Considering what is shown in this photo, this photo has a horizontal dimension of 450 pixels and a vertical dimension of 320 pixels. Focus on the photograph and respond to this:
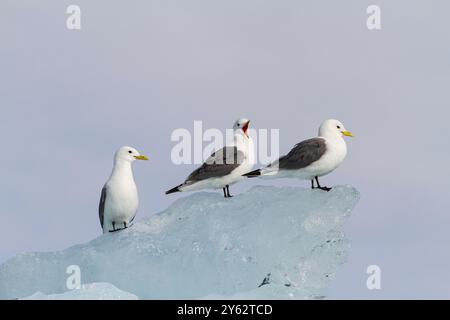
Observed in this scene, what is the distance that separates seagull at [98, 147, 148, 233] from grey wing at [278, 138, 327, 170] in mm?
2555

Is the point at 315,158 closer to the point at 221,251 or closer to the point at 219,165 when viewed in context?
the point at 219,165

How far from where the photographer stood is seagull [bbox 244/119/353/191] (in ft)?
44.4

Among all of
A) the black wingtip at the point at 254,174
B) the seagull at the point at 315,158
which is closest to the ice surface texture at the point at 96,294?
the black wingtip at the point at 254,174

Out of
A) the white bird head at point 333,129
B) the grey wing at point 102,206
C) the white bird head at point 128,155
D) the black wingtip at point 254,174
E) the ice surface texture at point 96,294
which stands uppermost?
the white bird head at point 333,129

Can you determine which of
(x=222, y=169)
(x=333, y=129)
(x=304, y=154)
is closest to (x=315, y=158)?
(x=304, y=154)

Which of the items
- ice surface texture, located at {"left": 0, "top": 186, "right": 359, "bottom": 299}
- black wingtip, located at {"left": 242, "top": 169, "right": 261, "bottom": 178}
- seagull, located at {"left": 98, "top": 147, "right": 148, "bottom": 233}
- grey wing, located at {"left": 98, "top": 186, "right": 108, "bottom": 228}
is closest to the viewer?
ice surface texture, located at {"left": 0, "top": 186, "right": 359, "bottom": 299}

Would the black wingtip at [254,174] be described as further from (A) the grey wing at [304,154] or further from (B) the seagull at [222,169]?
(A) the grey wing at [304,154]

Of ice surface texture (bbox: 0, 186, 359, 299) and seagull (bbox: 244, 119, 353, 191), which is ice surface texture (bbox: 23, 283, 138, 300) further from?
seagull (bbox: 244, 119, 353, 191)

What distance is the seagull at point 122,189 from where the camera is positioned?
1433cm

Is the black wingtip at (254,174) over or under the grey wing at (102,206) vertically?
over

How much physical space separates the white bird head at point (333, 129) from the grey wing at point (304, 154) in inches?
9.4

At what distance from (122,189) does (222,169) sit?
179 centimetres

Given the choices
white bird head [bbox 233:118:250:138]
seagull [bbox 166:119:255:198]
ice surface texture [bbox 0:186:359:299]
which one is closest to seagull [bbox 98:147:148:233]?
ice surface texture [bbox 0:186:359:299]
